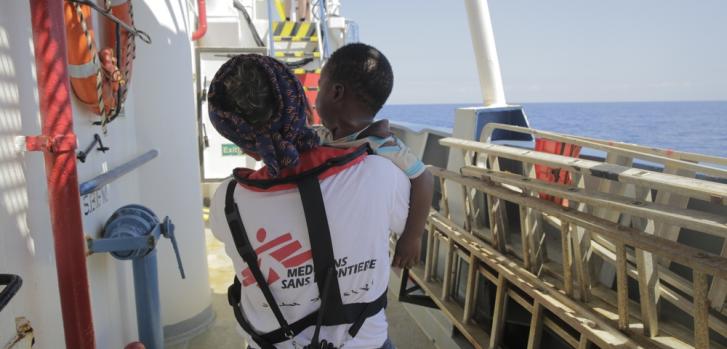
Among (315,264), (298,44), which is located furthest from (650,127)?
(315,264)

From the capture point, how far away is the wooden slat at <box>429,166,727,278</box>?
134 cm

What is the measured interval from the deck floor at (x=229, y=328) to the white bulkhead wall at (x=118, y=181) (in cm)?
18

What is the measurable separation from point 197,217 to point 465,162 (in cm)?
174

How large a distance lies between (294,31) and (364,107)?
583 centimetres

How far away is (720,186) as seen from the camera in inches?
58.7

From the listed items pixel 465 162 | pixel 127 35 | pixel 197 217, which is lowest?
pixel 197 217

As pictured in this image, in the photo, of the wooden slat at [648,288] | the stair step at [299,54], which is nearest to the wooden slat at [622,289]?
the wooden slat at [648,288]

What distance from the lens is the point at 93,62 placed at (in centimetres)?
164

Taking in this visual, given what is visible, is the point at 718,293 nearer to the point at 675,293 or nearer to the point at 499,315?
the point at 675,293

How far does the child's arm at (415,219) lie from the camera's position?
1206 millimetres

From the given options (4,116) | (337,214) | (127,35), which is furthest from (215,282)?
(337,214)

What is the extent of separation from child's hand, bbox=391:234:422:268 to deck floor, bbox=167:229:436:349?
2038 millimetres

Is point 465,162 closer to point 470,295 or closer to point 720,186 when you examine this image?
point 470,295

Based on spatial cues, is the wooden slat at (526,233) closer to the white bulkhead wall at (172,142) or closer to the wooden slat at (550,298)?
the wooden slat at (550,298)
